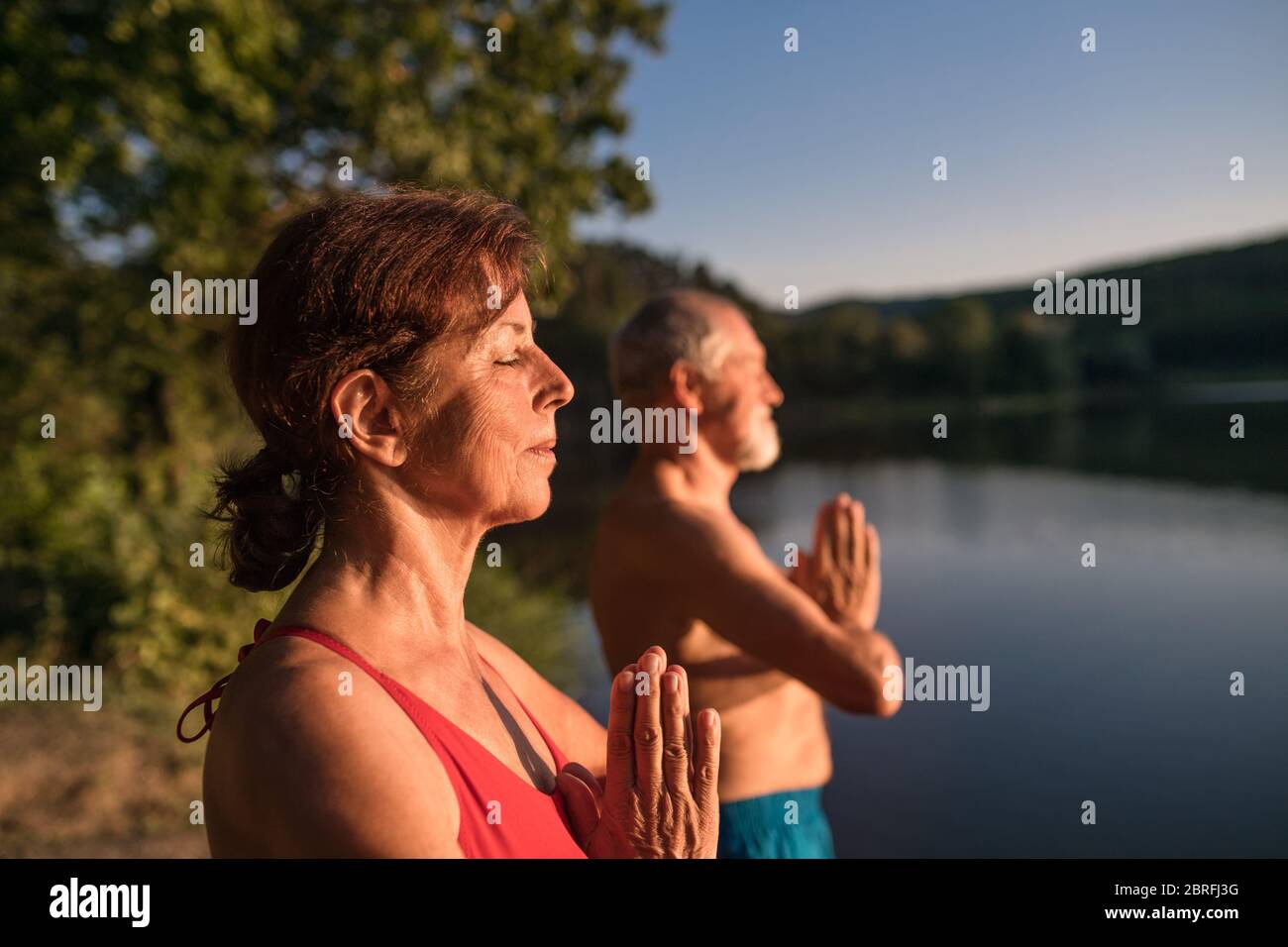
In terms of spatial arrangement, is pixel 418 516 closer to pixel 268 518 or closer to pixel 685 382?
pixel 268 518

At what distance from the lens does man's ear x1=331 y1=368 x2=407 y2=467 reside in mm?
1283

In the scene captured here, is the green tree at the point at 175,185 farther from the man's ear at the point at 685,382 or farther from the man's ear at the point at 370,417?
the man's ear at the point at 370,417

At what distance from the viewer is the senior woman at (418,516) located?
1144mm

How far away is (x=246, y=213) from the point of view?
22.7 feet

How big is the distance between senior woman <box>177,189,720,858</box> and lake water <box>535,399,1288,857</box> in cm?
821

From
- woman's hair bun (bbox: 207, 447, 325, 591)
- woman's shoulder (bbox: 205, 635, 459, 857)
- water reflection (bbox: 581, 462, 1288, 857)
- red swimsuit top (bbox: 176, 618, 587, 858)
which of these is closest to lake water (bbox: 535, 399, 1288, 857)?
water reflection (bbox: 581, 462, 1288, 857)

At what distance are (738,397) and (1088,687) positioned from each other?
1500cm

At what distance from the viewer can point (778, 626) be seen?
2.20m

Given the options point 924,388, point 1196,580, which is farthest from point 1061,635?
point 924,388

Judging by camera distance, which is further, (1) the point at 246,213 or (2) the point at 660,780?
(1) the point at 246,213

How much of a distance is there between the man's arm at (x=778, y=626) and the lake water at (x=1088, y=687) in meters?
7.33

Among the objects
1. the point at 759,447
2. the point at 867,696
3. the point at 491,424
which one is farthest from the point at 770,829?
the point at 491,424
